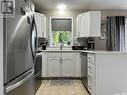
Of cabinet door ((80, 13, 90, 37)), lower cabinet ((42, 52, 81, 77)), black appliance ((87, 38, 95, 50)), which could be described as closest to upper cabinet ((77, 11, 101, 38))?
cabinet door ((80, 13, 90, 37))

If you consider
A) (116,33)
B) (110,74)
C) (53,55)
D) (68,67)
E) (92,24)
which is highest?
(92,24)

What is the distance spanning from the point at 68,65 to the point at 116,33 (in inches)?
82.9

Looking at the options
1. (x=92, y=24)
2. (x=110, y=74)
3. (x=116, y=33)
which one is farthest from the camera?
(x=116, y=33)

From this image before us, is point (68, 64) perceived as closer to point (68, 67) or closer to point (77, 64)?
point (68, 67)

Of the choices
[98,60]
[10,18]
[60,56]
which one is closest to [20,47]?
[10,18]

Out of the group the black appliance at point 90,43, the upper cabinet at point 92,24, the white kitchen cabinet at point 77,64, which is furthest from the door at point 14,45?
the black appliance at point 90,43

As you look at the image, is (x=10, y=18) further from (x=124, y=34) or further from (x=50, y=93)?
(x=124, y=34)

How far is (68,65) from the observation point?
5.99 metres

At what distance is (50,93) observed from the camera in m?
4.16

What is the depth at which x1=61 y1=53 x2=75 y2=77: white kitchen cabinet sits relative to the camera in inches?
235

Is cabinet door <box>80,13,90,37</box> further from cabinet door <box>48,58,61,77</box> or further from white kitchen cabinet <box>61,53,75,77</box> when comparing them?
cabinet door <box>48,58,61,77</box>

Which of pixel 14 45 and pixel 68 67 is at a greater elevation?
pixel 14 45

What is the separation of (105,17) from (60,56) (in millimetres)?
2257

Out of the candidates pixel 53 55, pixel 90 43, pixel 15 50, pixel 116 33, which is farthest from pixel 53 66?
pixel 15 50
